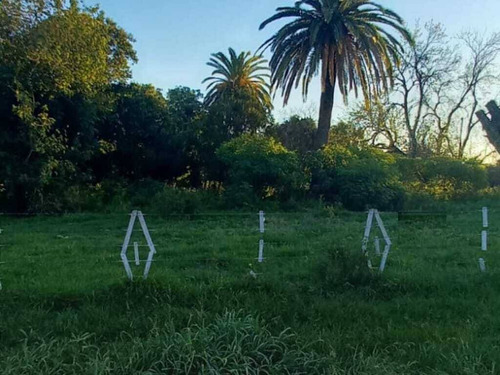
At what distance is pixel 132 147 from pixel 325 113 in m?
9.02

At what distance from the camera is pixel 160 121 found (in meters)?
21.5

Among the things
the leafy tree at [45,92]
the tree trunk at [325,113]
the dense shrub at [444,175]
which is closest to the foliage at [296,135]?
the tree trunk at [325,113]

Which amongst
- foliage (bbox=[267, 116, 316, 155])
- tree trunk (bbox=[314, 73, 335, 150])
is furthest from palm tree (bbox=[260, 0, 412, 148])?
foliage (bbox=[267, 116, 316, 155])

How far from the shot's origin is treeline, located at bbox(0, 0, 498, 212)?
15117 millimetres

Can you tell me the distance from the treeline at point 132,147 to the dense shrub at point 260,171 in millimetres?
43

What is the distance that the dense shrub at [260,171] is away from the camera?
1805cm

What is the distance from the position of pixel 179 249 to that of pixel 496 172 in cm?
2399

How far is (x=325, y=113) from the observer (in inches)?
819

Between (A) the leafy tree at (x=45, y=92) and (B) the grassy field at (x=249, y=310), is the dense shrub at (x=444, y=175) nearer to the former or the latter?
(B) the grassy field at (x=249, y=310)

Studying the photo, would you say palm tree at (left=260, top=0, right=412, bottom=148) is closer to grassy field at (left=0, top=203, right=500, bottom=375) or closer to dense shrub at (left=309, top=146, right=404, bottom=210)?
dense shrub at (left=309, top=146, right=404, bottom=210)

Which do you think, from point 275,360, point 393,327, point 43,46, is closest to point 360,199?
point 43,46

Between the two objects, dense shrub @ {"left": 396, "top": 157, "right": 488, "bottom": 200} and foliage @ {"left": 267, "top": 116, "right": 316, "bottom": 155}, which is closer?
dense shrub @ {"left": 396, "top": 157, "right": 488, "bottom": 200}

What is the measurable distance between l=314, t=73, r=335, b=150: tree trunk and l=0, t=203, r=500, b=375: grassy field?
11959 mm

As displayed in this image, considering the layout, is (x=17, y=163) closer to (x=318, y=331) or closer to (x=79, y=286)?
(x=79, y=286)
